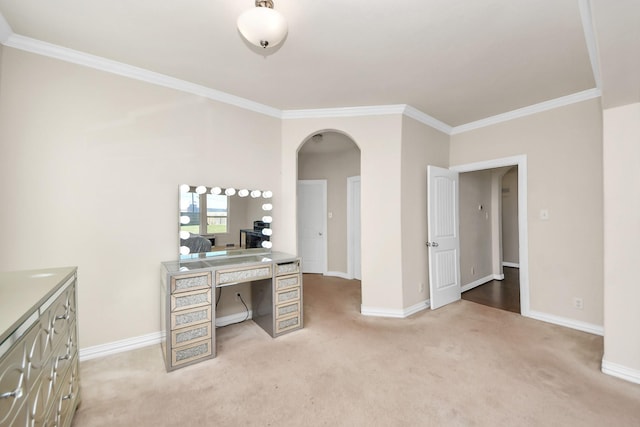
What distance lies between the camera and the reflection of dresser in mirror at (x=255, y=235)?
302cm

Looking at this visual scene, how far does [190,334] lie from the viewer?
218cm

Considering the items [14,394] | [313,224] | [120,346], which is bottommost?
[120,346]

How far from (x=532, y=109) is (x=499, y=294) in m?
2.62

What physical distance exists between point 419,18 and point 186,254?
2.70m

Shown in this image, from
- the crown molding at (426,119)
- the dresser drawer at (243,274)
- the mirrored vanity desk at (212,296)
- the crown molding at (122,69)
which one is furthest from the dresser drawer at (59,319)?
the crown molding at (426,119)

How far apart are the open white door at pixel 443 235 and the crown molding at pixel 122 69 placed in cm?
236

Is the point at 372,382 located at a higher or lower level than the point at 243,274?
lower

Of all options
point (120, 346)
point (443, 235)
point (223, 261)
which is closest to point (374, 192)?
point (443, 235)

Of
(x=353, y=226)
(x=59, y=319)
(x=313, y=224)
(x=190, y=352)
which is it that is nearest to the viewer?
(x=59, y=319)

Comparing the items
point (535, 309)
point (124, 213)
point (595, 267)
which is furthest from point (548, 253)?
point (124, 213)

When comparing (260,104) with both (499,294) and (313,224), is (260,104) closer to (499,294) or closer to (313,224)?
(313,224)

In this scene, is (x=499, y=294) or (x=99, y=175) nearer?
(x=99, y=175)

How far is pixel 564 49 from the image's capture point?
210 cm

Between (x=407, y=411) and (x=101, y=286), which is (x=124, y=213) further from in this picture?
(x=407, y=411)
